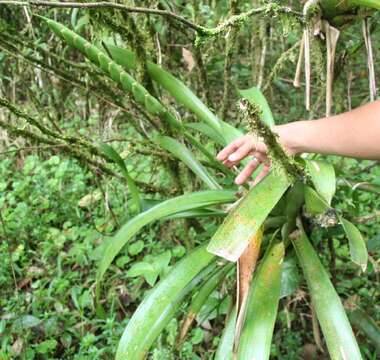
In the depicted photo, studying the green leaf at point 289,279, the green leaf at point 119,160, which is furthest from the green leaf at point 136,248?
the green leaf at point 289,279

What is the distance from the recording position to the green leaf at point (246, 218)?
3.15 ft

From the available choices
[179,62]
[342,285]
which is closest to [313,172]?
[342,285]

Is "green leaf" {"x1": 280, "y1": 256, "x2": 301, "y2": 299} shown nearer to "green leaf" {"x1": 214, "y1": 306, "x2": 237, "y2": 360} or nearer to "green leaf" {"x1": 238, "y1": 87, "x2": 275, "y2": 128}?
"green leaf" {"x1": 214, "y1": 306, "x2": 237, "y2": 360}

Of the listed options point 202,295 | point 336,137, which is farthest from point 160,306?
point 336,137

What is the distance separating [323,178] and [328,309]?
0.27 meters

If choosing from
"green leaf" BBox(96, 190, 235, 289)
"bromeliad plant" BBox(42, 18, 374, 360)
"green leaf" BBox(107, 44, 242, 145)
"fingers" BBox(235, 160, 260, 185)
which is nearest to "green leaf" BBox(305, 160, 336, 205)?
"bromeliad plant" BBox(42, 18, 374, 360)

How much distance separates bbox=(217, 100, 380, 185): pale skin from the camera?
1.00 meters

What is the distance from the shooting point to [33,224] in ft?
6.97

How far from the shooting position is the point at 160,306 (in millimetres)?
1141

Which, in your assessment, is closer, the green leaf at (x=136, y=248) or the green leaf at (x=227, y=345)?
the green leaf at (x=227, y=345)

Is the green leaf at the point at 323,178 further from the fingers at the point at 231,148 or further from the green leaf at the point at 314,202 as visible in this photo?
the fingers at the point at 231,148

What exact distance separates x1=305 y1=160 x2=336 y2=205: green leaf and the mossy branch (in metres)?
0.03

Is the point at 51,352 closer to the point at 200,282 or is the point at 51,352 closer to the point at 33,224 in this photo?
the point at 200,282

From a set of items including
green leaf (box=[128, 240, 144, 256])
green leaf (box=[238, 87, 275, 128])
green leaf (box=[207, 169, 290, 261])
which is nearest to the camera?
green leaf (box=[207, 169, 290, 261])
